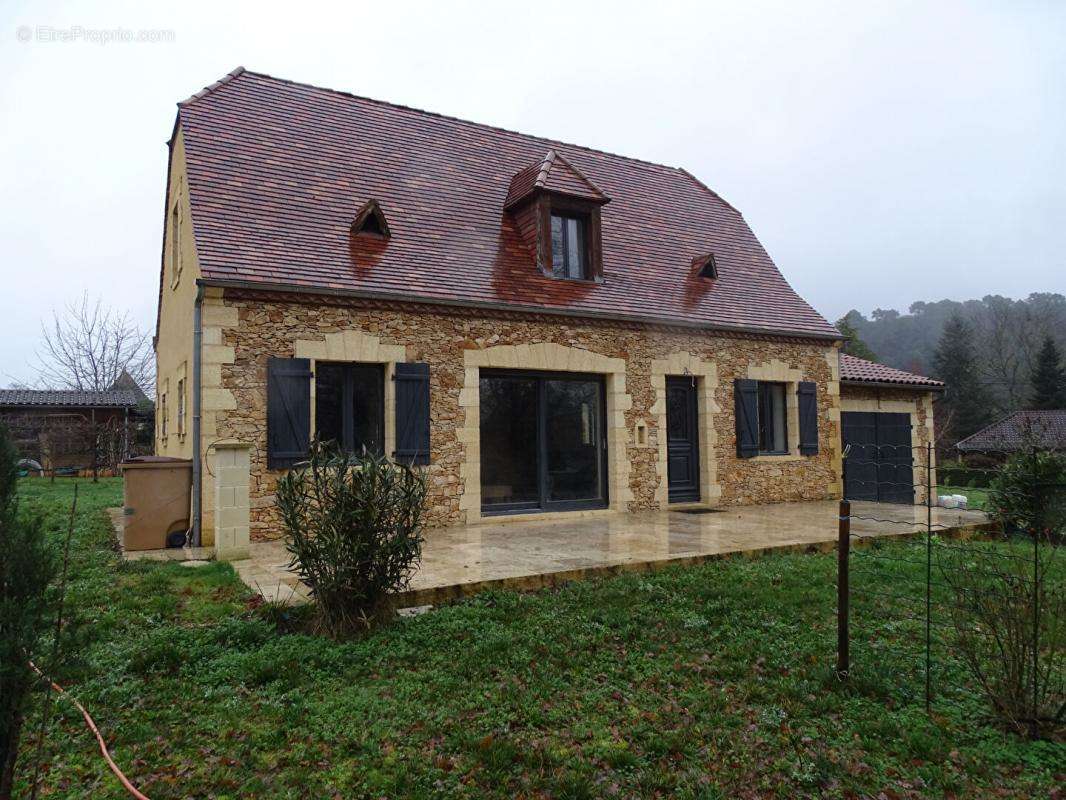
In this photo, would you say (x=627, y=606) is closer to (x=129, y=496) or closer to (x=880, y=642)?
(x=880, y=642)

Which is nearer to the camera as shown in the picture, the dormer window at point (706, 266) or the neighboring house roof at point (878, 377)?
the dormer window at point (706, 266)

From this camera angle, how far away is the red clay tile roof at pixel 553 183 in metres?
10.8

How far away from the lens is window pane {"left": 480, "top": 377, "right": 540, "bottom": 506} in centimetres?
977

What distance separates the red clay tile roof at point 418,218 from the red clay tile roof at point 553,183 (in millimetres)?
388

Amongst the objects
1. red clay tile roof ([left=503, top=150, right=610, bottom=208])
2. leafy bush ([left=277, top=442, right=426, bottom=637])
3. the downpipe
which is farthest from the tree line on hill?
leafy bush ([left=277, top=442, right=426, bottom=637])

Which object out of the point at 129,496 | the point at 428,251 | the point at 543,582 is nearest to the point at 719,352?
the point at 428,251

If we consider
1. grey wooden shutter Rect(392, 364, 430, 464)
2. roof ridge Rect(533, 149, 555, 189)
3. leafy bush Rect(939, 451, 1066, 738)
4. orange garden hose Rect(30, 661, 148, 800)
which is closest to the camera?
Result: orange garden hose Rect(30, 661, 148, 800)

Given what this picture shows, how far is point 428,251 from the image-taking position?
9930 mm

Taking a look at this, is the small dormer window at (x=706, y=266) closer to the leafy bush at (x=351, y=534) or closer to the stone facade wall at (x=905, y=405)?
the stone facade wall at (x=905, y=405)

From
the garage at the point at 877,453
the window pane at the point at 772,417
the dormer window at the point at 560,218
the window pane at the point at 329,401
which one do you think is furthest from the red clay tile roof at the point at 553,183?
the garage at the point at 877,453

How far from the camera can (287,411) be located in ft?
26.8

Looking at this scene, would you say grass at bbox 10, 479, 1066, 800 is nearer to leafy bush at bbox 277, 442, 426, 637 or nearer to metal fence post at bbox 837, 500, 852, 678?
metal fence post at bbox 837, 500, 852, 678

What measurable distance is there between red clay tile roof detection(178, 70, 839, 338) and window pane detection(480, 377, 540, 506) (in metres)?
1.29

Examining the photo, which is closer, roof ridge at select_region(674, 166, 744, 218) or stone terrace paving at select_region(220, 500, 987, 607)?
stone terrace paving at select_region(220, 500, 987, 607)
